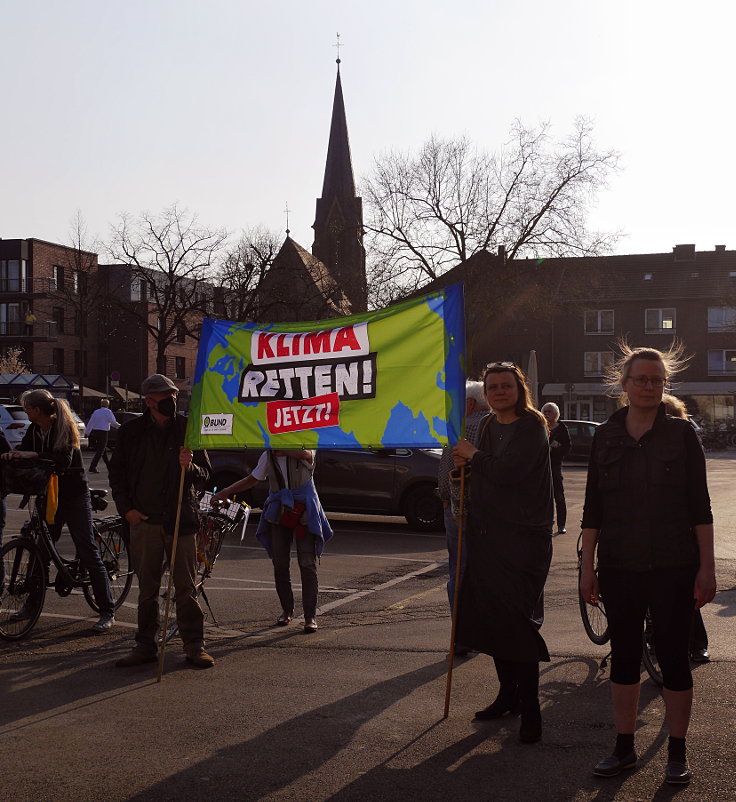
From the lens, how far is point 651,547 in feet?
14.7

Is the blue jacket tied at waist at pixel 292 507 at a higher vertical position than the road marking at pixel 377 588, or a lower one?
higher

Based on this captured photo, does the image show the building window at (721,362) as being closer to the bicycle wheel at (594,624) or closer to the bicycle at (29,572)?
the bicycle wheel at (594,624)

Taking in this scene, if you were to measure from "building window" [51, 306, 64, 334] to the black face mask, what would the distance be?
7379 centimetres

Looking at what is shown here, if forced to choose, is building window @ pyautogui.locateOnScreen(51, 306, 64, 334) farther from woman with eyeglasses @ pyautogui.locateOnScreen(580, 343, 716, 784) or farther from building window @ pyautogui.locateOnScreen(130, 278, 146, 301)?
woman with eyeglasses @ pyautogui.locateOnScreen(580, 343, 716, 784)

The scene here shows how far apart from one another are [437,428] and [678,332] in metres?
62.6

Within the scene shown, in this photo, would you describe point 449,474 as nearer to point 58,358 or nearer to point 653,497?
point 653,497

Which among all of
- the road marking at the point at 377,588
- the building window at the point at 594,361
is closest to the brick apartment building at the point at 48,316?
the building window at the point at 594,361

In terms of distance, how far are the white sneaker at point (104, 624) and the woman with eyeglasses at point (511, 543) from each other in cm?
358

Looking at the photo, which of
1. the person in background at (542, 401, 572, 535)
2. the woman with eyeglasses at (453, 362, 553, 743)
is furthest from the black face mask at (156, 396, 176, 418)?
the person in background at (542, 401, 572, 535)

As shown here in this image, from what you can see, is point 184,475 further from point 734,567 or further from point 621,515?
point 734,567

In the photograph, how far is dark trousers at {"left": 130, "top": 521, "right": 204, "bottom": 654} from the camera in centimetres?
685

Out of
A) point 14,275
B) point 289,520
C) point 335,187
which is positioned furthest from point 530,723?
point 335,187

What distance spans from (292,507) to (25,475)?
2.01 m

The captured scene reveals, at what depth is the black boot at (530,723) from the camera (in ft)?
16.4
